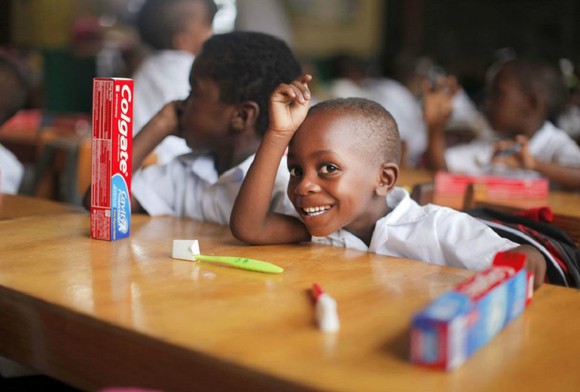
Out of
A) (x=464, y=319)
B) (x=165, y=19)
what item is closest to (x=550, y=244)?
(x=464, y=319)

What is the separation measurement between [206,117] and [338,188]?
47cm

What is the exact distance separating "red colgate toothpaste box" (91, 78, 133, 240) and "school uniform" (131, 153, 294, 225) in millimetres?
323

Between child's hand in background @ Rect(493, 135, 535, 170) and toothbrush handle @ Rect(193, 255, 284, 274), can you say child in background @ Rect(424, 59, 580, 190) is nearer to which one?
child's hand in background @ Rect(493, 135, 535, 170)

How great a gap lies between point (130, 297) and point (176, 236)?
481 mm

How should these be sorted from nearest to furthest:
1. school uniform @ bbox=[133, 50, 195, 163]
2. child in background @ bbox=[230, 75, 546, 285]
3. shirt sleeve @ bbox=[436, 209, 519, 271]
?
1. shirt sleeve @ bbox=[436, 209, 519, 271]
2. child in background @ bbox=[230, 75, 546, 285]
3. school uniform @ bbox=[133, 50, 195, 163]

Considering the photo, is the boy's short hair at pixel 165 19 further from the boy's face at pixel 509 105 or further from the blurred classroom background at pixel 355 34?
the blurred classroom background at pixel 355 34

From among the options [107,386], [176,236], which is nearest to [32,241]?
[176,236]

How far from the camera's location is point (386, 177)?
1482 mm

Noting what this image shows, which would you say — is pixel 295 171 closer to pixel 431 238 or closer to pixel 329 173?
pixel 329 173

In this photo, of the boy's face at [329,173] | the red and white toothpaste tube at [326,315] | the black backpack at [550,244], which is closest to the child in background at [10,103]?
the boy's face at [329,173]

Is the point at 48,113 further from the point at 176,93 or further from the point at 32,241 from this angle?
the point at 32,241

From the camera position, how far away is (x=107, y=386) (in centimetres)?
94

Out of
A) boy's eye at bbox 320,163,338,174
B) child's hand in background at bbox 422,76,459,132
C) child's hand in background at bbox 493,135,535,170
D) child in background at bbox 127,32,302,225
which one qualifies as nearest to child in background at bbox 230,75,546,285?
boy's eye at bbox 320,163,338,174

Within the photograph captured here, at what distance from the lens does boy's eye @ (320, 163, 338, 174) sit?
1432 mm
